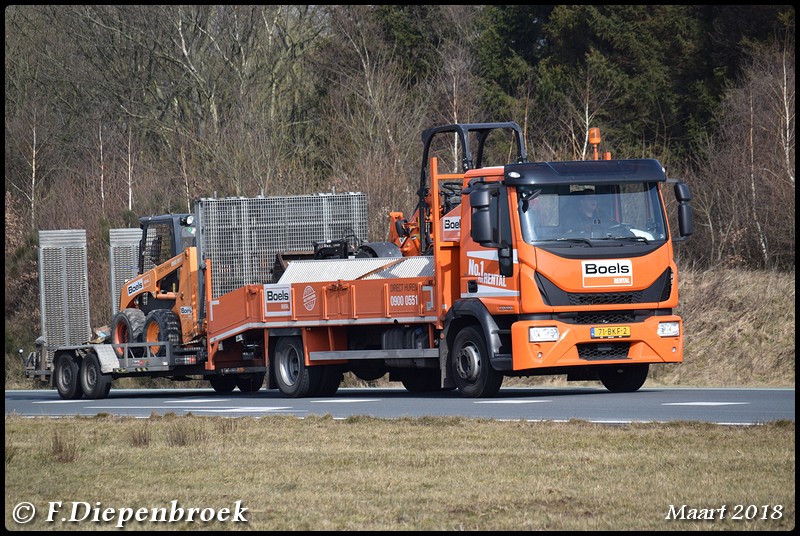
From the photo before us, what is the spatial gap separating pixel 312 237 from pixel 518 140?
13.2 ft

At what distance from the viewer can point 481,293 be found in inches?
800

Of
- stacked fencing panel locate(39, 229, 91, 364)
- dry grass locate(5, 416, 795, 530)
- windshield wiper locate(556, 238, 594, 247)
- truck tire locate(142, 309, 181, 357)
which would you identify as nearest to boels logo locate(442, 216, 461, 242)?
windshield wiper locate(556, 238, 594, 247)

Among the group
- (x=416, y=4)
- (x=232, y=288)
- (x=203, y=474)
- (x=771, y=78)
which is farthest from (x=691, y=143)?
(x=203, y=474)

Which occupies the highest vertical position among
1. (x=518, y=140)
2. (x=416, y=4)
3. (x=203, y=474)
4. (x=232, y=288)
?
(x=416, y=4)

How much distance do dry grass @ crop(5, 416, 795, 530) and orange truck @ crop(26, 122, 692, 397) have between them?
4451mm

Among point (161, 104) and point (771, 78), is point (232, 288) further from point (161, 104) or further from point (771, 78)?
point (161, 104)

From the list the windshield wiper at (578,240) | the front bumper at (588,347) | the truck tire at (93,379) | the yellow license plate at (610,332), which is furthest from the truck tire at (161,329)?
the yellow license plate at (610,332)

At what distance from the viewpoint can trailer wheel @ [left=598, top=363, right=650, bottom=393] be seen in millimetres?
21750

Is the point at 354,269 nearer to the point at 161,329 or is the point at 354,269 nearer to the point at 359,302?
the point at 359,302

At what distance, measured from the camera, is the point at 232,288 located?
80.7ft

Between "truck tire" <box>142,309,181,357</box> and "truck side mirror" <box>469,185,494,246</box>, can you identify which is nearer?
"truck side mirror" <box>469,185,494,246</box>

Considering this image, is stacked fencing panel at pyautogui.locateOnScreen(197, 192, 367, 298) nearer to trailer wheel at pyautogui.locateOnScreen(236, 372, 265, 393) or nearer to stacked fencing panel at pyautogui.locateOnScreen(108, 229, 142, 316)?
trailer wheel at pyautogui.locateOnScreen(236, 372, 265, 393)

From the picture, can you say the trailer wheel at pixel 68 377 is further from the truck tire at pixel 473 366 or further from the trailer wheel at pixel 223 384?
the truck tire at pixel 473 366

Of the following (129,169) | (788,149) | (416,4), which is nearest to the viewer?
(788,149)
